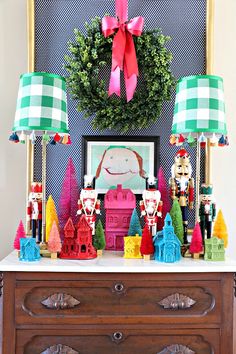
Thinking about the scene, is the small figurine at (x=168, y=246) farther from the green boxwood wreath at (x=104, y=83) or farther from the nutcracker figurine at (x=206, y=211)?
the green boxwood wreath at (x=104, y=83)

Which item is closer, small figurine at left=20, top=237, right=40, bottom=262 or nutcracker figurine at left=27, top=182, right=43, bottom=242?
small figurine at left=20, top=237, right=40, bottom=262

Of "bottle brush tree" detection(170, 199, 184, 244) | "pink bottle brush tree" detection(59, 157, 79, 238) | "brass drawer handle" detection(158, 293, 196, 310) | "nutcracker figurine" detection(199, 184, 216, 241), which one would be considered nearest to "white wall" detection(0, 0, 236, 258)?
"pink bottle brush tree" detection(59, 157, 79, 238)

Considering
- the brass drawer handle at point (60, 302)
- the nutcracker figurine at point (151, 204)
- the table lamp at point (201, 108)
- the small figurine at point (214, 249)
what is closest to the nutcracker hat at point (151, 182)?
the nutcracker figurine at point (151, 204)

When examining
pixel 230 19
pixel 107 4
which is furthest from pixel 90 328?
pixel 230 19

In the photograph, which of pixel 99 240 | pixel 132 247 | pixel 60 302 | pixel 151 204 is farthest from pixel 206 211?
pixel 60 302

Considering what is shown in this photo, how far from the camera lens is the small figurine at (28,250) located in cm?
177

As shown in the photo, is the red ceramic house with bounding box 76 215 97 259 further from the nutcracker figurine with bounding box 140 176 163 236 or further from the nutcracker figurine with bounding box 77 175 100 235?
the nutcracker figurine with bounding box 140 176 163 236

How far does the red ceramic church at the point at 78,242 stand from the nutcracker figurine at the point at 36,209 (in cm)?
17

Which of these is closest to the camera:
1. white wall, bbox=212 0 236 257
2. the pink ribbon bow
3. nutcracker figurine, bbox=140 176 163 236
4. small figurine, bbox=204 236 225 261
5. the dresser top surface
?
the dresser top surface

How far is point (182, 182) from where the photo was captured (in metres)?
1.96

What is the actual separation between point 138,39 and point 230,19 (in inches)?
20.5

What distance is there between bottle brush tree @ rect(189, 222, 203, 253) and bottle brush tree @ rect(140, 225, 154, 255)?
0.16m

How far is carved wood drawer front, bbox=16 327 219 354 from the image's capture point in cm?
170

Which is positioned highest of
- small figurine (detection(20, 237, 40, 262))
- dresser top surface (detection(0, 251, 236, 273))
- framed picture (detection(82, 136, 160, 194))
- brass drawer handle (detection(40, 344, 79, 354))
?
framed picture (detection(82, 136, 160, 194))
